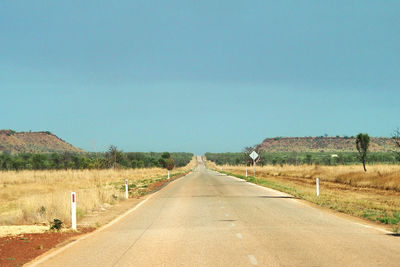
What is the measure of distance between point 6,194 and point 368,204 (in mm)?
29581

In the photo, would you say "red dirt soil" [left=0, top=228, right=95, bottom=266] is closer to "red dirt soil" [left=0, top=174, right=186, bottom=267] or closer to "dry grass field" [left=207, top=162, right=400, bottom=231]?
"red dirt soil" [left=0, top=174, right=186, bottom=267]

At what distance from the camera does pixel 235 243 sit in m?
10.5

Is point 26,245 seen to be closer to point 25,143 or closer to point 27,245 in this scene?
point 27,245

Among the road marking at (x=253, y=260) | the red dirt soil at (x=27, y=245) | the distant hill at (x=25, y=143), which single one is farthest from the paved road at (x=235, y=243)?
the distant hill at (x=25, y=143)

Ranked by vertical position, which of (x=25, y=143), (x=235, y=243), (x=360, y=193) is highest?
(x=25, y=143)

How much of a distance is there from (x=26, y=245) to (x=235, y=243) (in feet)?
16.7

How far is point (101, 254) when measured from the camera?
9469mm

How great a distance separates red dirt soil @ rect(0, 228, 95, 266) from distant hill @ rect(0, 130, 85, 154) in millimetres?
163001

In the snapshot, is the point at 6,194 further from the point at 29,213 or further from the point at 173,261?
the point at 173,261

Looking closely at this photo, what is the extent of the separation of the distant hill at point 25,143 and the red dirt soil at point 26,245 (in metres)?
163

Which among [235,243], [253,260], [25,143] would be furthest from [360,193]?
[25,143]

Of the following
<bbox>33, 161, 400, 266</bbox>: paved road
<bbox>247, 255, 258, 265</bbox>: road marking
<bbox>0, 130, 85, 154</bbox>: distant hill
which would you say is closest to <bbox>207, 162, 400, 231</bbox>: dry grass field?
<bbox>33, 161, 400, 266</bbox>: paved road

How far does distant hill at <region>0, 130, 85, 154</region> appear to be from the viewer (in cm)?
17025

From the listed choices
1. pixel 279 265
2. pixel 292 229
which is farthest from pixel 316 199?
pixel 279 265
